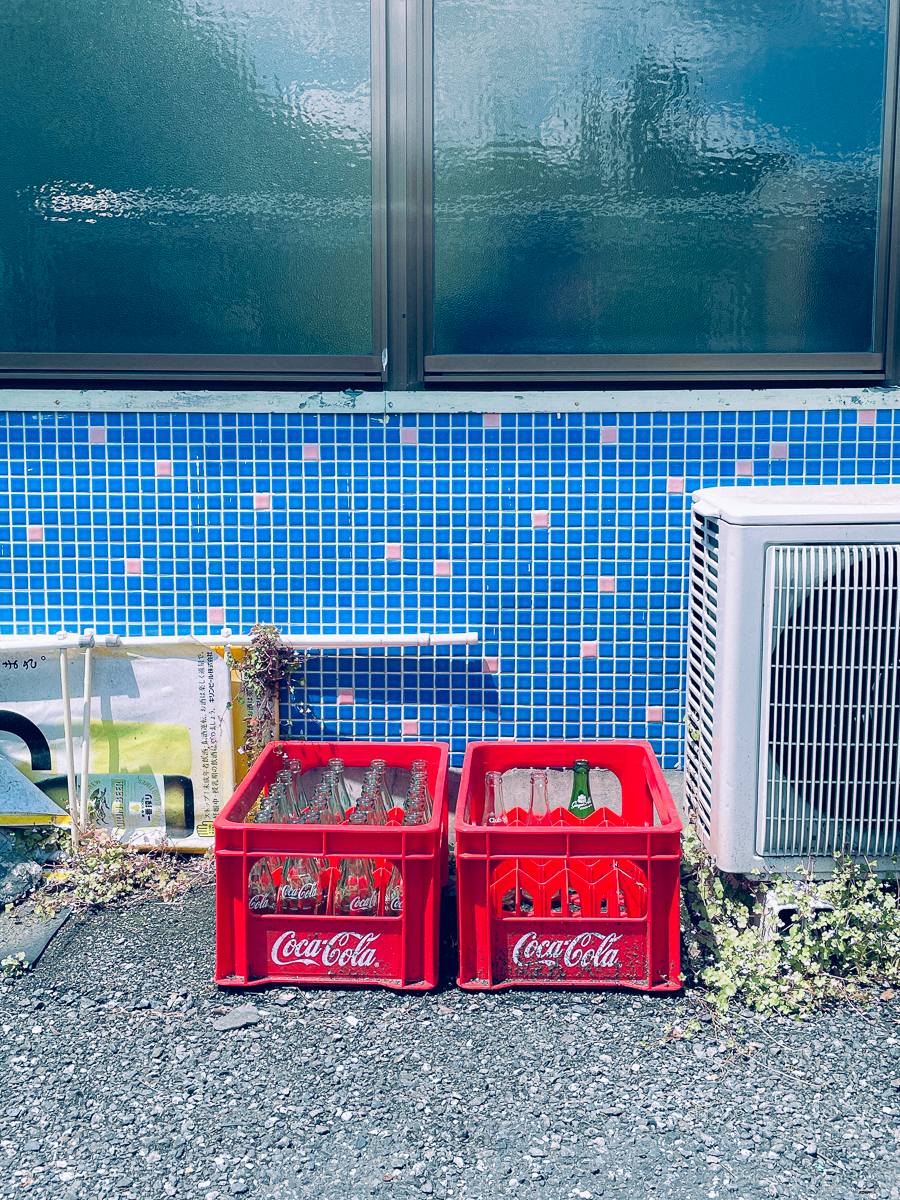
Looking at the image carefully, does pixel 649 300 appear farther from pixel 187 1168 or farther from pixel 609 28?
pixel 187 1168

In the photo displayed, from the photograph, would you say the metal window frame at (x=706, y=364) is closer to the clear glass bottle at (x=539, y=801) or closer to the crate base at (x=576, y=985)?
the clear glass bottle at (x=539, y=801)

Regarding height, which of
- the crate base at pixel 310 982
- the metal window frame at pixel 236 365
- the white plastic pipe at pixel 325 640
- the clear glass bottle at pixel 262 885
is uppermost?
the metal window frame at pixel 236 365

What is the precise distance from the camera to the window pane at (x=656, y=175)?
3514 mm

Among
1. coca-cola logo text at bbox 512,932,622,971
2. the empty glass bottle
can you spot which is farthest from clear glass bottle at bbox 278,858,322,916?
coca-cola logo text at bbox 512,932,622,971

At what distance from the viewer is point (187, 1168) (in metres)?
2.12

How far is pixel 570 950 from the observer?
9.05ft

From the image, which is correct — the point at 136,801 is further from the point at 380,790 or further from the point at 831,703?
the point at 831,703

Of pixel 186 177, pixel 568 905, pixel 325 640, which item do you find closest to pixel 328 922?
pixel 568 905

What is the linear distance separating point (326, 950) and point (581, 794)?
103cm

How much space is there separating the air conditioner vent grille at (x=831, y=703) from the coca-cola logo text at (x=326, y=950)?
120cm

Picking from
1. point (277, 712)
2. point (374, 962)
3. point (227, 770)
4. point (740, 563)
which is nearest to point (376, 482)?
point (277, 712)

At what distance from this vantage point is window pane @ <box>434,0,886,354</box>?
3.51m

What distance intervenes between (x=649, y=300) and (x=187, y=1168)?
10.1 feet

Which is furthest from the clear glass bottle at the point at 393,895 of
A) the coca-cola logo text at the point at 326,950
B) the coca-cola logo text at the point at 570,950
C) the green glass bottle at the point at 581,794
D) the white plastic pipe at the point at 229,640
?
the white plastic pipe at the point at 229,640
